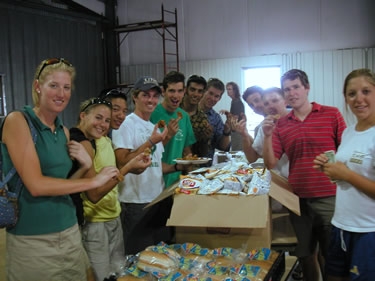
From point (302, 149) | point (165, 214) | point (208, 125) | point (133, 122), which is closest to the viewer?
point (165, 214)

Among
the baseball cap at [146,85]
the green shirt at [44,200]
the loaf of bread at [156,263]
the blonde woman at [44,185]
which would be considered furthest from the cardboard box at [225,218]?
the baseball cap at [146,85]

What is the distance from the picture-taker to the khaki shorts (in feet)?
6.76

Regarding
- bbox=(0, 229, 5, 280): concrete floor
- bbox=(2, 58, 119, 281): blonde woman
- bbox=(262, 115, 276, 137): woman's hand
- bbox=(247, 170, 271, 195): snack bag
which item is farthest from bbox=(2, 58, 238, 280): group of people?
bbox=(0, 229, 5, 280): concrete floor

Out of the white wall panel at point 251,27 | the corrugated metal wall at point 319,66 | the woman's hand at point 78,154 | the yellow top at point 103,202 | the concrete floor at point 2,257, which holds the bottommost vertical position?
the concrete floor at point 2,257

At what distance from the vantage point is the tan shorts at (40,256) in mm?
1418

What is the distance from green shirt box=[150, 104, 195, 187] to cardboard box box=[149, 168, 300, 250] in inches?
36.0

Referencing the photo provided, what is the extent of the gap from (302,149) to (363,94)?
1.72 ft

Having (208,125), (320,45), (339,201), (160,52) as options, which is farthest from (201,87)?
(160,52)

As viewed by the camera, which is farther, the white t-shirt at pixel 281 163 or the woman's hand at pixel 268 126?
the white t-shirt at pixel 281 163

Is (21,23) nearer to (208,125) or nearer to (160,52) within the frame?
(160,52)

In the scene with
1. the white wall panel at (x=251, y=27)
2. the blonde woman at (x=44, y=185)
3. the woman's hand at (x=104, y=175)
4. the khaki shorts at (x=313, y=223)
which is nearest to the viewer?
the blonde woman at (x=44, y=185)

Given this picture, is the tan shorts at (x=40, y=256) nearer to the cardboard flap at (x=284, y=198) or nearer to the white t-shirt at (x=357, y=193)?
the cardboard flap at (x=284, y=198)

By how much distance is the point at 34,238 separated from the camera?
142cm

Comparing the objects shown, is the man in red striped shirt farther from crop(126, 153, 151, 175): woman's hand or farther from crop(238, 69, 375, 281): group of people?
crop(126, 153, 151, 175): woman's hand
